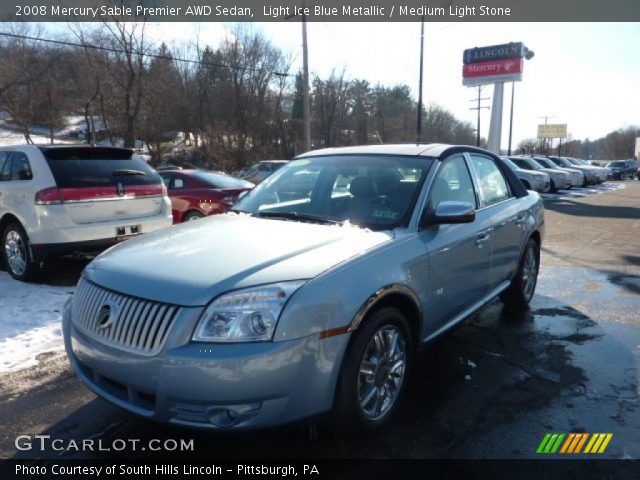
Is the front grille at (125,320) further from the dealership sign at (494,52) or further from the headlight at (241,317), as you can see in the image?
the dealership sign at (494,52)

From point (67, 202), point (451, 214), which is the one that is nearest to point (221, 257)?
point (451, 214)

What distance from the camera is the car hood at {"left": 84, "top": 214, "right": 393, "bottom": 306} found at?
2398 mm

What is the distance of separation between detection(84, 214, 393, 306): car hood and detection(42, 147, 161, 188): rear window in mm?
3069

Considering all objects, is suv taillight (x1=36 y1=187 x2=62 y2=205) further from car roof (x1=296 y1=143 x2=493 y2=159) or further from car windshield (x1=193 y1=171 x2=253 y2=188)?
car windshield (x1=193 y1=171 x2=253 y2=188)

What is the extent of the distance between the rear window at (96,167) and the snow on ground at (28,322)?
4.30 feet

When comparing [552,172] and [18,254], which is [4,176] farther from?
[552,172]

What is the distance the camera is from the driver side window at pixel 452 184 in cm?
355

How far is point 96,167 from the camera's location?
239 inches

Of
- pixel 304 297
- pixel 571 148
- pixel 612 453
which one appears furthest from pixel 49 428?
pixel 571 148

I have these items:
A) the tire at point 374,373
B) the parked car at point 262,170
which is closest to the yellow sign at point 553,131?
the parked car at point 262,170

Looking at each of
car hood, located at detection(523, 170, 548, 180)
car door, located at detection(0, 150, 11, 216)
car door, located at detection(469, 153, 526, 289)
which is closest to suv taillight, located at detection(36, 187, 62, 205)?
car door, located at detection(0, 150, 11, 216)

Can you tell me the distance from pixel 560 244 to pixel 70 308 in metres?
8.90

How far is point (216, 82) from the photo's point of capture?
43.9 meters

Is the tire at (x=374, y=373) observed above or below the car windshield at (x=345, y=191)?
below
